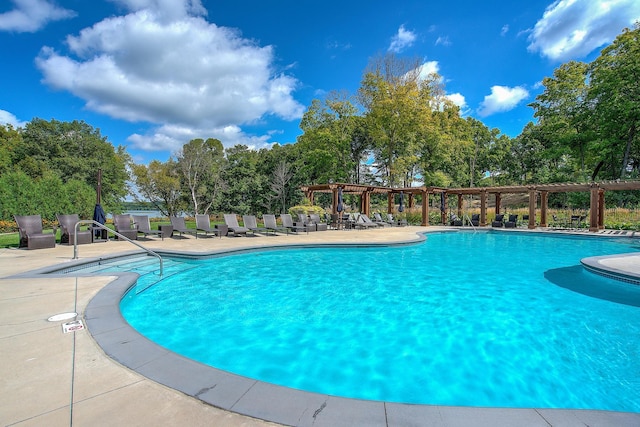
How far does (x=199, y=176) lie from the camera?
29.4 meters

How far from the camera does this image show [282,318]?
474 cm

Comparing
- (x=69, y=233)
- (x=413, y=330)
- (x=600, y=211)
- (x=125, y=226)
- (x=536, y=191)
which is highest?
(x=536, y=191)

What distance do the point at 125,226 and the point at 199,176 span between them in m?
19.1

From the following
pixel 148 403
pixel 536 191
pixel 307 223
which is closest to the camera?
pixel 148 403

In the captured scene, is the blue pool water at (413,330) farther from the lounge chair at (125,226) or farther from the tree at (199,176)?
the tree at (199,176)

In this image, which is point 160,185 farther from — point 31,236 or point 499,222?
point 499,222

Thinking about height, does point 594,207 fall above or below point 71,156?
below

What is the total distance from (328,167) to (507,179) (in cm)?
2437

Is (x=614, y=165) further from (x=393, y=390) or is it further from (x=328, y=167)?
(x=393, y=390)

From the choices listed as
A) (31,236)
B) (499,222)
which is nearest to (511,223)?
(499,222)

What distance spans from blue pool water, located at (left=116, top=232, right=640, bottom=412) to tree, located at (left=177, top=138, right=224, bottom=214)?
22.6 meters

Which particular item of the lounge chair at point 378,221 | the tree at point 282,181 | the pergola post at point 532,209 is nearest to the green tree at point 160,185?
the tree at point 282,181

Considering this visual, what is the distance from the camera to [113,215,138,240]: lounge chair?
432 inches

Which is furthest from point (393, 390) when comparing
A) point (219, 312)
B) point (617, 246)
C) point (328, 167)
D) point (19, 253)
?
point (328, 167)
